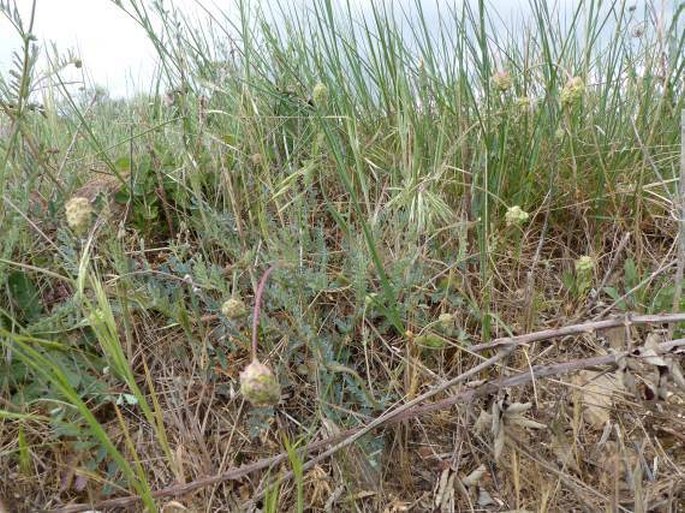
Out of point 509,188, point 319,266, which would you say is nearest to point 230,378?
point 319,266

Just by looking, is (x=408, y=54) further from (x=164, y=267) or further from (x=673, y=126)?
(x=164, y=267)

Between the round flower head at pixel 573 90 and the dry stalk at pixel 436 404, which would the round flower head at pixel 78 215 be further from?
the round flower head at pixel 573 90

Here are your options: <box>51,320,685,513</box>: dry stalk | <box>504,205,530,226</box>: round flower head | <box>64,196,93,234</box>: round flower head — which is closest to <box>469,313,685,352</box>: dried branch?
<box>51,320,685,513</box>: dry stalk

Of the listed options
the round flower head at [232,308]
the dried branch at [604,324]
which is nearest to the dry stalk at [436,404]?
the dried branch at [604,324]

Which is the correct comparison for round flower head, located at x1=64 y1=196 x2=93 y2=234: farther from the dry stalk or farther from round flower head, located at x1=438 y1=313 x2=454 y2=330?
round flower head, located at x1=438 y1=313 x2=454 y2=330

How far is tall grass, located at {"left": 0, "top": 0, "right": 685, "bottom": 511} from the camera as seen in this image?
1.22m

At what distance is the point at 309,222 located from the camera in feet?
5.41

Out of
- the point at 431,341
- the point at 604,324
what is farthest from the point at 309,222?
the point at 604,324

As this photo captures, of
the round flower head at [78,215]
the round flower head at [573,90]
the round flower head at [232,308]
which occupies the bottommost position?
the round flower head at [232,308]

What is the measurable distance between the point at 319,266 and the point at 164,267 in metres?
0.37

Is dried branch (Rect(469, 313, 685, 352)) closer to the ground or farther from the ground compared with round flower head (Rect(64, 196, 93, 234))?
closer to the ground

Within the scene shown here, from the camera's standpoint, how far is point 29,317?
1370mm

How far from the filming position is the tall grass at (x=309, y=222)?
1.22 meters

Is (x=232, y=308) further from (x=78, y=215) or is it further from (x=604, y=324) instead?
(x=604, y=324)
